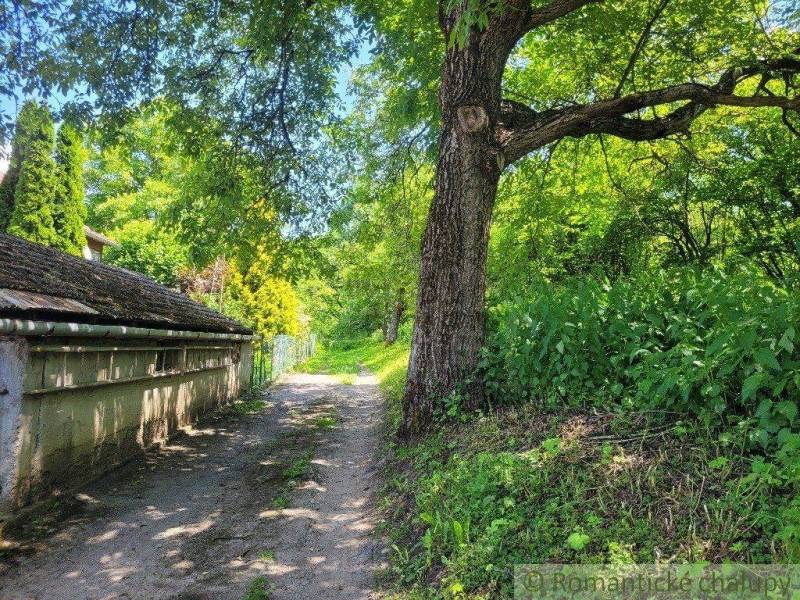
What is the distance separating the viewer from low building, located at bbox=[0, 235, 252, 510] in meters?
5.67

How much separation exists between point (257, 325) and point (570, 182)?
16861 mm

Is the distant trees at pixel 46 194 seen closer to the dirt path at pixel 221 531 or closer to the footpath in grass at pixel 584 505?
the dirt path at pixel 221 531

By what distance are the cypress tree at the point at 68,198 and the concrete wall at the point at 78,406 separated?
52.3 ft

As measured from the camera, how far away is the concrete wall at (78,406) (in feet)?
18.6

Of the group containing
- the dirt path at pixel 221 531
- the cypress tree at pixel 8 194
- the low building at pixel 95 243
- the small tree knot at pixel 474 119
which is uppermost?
the cypress tree at pixel 8 194

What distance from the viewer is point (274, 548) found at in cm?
511

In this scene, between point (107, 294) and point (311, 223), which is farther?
point (311, 223)

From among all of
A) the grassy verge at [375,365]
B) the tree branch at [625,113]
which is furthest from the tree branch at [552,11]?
the grassy verge at [375,365]

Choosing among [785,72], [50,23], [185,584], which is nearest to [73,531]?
[185,584]

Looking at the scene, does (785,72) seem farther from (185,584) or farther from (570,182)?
(185,584)

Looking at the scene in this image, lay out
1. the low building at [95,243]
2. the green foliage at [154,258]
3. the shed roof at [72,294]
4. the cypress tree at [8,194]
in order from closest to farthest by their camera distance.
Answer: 1. the shed roof at [72,294]
2. the cypress tree at [8,194]
3. the green foliage at [154,258]
4. the low building at [95,243]

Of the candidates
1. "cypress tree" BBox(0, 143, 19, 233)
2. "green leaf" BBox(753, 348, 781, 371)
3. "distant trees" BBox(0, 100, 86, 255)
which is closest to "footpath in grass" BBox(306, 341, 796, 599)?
"green leaf" BBox(753, 348, 781, 371)

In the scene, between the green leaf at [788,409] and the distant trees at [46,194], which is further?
the distant trees at [46,194]

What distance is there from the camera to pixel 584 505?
371 centimetres
